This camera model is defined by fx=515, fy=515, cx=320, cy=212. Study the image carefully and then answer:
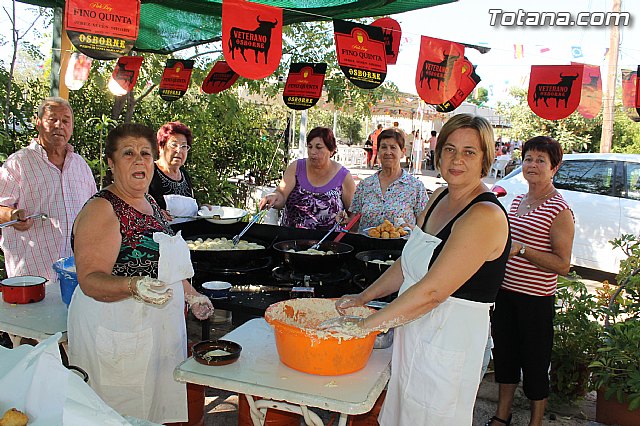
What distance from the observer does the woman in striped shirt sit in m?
2.75

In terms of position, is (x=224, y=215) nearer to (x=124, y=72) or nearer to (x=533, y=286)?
(x=533, y=286)

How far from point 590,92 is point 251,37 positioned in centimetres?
389

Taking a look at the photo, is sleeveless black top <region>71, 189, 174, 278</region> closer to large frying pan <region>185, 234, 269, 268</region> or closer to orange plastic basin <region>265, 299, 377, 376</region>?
orange plastic basin <region>265, 299, 377, 376</region>

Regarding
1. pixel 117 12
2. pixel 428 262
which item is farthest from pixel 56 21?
pixel 428 262

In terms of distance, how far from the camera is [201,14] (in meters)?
5.11

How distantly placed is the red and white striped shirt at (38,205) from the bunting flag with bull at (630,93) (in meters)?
4.92

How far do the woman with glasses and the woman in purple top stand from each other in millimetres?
639

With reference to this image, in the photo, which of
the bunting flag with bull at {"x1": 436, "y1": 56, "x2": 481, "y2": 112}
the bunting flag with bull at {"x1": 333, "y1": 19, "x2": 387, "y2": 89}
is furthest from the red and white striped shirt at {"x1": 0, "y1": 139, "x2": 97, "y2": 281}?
the bunting flag with bull at {"x1": 436, "y1": 56, "x2": 481, "y2": 112}

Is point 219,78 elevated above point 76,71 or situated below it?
above

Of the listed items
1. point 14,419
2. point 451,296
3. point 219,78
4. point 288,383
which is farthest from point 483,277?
point 219,78

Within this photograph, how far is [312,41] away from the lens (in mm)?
8445

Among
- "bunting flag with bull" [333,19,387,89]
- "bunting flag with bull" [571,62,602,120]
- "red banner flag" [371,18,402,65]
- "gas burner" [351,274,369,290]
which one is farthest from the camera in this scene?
"bunting flag with bull" [571,62,602,120]

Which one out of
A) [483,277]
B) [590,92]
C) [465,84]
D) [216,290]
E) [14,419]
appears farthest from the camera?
[590,92]

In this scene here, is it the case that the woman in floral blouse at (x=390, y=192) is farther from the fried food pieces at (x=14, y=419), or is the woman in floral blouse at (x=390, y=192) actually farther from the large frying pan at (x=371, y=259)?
the fried food pieces at (x=14, y=419)
